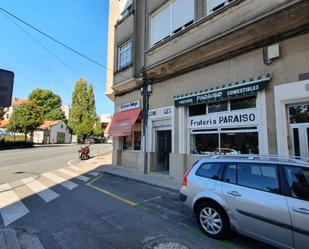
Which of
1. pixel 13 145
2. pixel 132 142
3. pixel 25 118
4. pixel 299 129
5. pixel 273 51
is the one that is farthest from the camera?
pixel 25 118

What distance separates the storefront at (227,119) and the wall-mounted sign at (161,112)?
0.65m

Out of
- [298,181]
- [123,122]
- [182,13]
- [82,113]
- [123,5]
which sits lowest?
[298,181]

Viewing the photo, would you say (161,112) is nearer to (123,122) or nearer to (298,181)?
(123,122)

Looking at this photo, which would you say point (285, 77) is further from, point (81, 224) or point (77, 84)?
point (77, 84)

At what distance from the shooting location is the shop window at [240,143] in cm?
865

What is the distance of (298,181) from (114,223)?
3853 mm

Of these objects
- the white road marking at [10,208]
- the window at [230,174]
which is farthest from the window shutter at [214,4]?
the white road marking at [10,208]

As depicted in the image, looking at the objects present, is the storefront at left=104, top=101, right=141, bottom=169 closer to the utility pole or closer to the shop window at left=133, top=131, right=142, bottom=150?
the shop window at left=133, top=131, right=142, bottom=150

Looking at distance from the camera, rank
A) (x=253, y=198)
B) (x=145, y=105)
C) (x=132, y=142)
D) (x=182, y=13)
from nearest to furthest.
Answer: (x=253, y=198) → (x=182, y=13) → (x=145, y=105) → (x=132, y=142)

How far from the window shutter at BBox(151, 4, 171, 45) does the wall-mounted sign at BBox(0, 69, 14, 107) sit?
9126 mm

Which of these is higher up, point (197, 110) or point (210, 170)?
point (197, 110)

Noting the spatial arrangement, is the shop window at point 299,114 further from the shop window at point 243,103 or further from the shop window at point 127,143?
the shop window at point 127,143

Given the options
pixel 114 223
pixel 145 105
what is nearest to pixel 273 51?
pixel 114 223

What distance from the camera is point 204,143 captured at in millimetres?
10617
